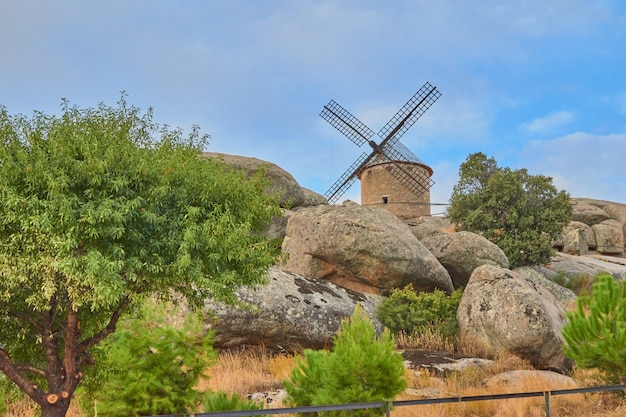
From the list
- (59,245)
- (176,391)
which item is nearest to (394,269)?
(176,391)

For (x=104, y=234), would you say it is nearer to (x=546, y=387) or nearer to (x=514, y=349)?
(x=546, y=387)

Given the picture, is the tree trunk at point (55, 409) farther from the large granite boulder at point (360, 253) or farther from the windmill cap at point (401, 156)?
the windmill cap at point (401, 156)

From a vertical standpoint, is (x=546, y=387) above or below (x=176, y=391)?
below

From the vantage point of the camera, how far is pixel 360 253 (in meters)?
19.6

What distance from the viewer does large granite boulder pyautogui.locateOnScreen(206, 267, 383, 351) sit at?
1589 centimetres

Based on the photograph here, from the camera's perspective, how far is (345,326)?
34.7 ft

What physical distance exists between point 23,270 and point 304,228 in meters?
14.0

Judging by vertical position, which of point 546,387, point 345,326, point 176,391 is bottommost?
point 546,387

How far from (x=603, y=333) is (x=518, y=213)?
66.5 feet

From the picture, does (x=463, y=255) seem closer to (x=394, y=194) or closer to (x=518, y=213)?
(x=518, y=213)

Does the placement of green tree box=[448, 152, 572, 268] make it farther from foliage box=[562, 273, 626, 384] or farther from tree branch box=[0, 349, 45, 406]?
tree branch box=[0, 349, 45, 406]

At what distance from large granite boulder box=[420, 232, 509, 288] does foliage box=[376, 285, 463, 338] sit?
10.7ft

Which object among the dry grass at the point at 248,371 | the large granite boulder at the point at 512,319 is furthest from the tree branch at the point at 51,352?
the large granite boulder at the point at 512,319

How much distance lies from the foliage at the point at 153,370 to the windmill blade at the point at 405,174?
32000mm
